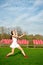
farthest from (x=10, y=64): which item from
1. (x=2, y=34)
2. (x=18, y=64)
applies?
(x=2, y=34)

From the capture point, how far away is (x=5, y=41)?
121 feet

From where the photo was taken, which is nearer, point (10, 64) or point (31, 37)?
point (10, 64)

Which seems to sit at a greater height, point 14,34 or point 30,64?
point 14,34

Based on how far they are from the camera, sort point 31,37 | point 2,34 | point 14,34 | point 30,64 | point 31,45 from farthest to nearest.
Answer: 1. point 2,34
2. point 31,37
3. point 31,45
4. point 14,34
5. point 30,64

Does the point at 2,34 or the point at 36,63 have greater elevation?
the point at 2,34

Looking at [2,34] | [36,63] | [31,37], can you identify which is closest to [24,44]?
[31,37]

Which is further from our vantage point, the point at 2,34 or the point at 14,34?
the point at 2,34

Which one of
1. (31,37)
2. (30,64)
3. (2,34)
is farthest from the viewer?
(2,34)

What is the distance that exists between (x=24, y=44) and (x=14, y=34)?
74.9ft

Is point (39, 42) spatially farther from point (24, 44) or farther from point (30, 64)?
point (30, 64)

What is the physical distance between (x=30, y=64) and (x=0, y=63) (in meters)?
1.47

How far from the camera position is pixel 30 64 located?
1045cm

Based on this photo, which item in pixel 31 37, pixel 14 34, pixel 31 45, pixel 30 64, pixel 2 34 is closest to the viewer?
pixel 30 64

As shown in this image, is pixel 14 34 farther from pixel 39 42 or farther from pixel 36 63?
pixel 39 42
